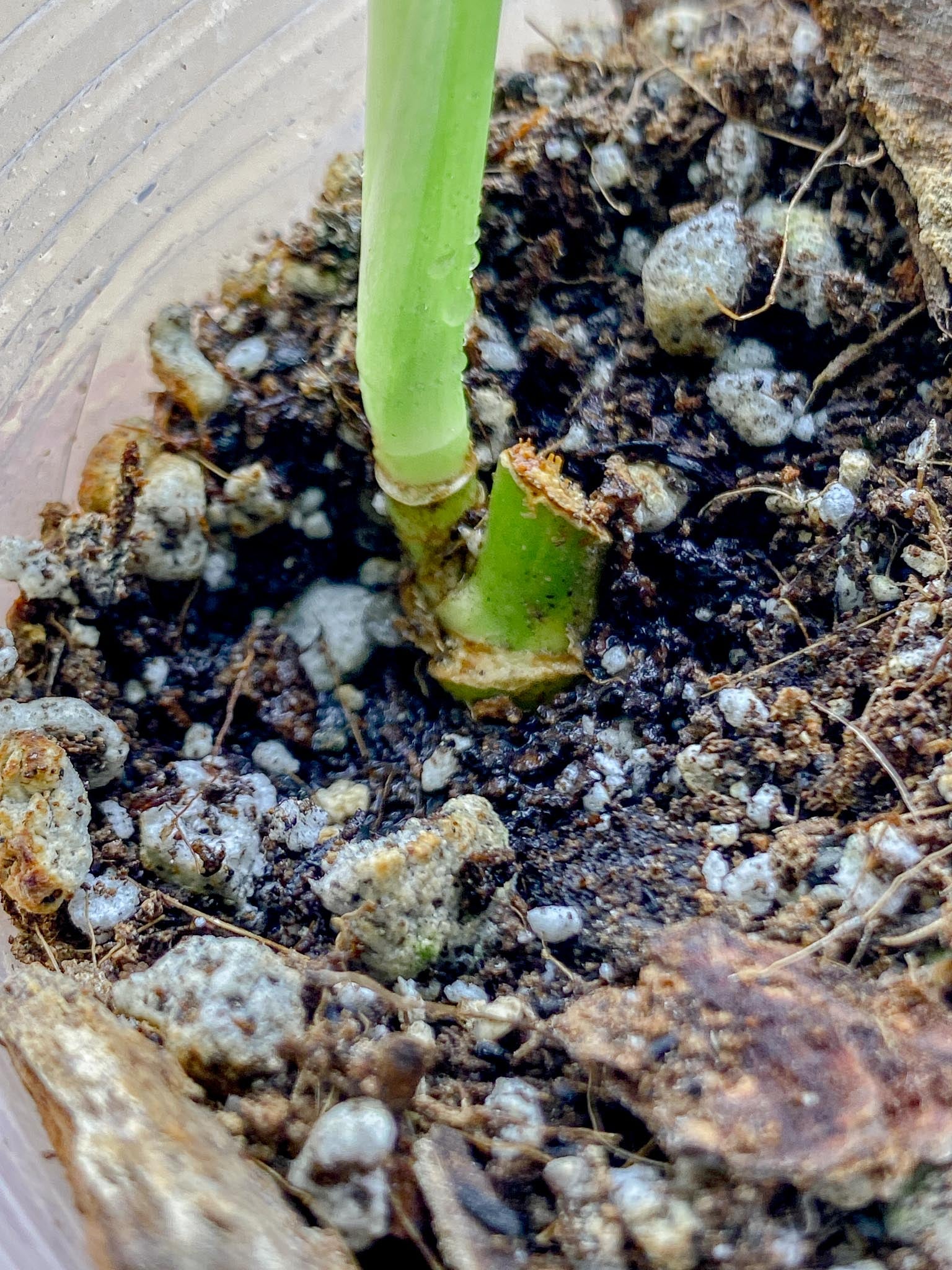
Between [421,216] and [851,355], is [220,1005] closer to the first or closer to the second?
[421,216]

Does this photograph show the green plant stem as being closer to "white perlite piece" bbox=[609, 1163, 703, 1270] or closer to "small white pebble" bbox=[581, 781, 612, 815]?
"small white pebble" bbox=[581, 781, 612, 815]

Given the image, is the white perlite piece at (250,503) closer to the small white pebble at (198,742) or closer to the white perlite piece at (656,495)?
the small white pebble at (198,742)

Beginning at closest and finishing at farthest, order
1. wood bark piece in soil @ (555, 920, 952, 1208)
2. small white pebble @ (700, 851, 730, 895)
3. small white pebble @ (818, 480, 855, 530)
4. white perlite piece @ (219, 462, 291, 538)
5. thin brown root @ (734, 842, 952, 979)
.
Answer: wood bark piece in soil @ (555, 920, 952, 1208)
thin brown root @ (734, 842, 952, 979)
small white pebble @ (700, 851, 730, 895)
small white pebble @ (818, 480, 855, 530)
white perlite piece @ (219, 462, 291, 538)

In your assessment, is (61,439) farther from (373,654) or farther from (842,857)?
(842,857)

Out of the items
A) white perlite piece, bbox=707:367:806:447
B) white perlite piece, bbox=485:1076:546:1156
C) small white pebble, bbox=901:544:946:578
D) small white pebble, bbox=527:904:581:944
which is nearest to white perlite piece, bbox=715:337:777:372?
white perlite piece, bbox=707:367:806:447

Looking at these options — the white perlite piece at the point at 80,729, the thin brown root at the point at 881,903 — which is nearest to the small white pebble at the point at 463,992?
the thin brown root at the point at 881,903

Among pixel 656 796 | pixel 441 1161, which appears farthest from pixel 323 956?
pixel 656 796

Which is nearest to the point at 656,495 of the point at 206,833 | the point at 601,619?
the point at 601,619
